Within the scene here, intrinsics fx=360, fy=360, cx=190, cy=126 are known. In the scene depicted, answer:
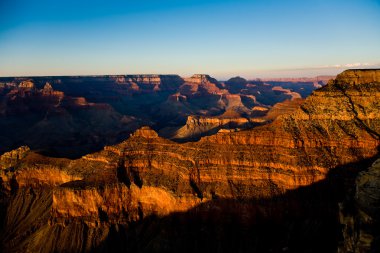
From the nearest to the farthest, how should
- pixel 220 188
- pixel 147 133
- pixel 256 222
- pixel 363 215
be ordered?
pixel 363 215 → pixel 256 222 → pixel 220 188 → pixel 147 133

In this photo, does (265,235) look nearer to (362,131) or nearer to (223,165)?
(223,165)

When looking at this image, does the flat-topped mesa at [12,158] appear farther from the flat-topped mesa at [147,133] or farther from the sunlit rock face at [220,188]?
the flat-topped mesa at [147,133]

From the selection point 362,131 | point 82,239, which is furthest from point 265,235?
point 82,239

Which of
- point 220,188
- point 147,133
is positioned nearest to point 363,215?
point 220,188

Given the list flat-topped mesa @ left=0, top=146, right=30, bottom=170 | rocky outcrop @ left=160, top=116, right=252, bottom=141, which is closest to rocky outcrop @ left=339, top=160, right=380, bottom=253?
flat-topped mesa @ left=0, top=146, right=30, bottom=170

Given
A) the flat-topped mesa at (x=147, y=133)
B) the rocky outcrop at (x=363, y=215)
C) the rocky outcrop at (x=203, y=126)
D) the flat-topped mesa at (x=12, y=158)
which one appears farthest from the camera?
the rocky outcrop at (x=203, y=126)

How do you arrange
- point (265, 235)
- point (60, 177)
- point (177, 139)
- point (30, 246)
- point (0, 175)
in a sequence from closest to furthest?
point (265, 235)
point (30, 246)
point (60, 177)
point (0, 175)
point (177, 139)

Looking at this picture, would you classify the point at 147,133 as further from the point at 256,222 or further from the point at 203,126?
the point at 203,126

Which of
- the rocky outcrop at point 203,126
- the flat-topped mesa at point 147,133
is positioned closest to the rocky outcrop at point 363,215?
the flat-topped mesa at point 147,133

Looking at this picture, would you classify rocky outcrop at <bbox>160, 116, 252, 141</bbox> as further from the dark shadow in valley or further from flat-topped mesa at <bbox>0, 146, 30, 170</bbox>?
the dark shadow in valley
